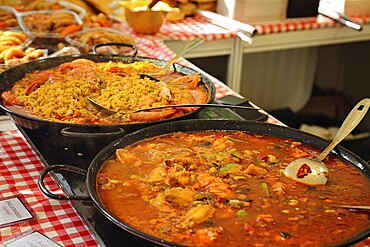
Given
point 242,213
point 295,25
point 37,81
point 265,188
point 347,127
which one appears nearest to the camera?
point 242,213

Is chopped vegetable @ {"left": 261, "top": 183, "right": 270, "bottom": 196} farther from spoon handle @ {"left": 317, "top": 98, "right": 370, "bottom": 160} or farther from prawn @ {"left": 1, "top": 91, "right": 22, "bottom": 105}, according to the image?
prawn @ {"left": 1, "top": 91, "right": 22, "bottom": 105}

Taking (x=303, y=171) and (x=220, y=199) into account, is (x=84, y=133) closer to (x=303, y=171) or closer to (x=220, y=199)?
(x=220, y=199)

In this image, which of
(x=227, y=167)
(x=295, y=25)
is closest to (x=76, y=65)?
(x=227, y=167)

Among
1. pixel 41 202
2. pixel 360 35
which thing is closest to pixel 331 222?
pixel 41 202

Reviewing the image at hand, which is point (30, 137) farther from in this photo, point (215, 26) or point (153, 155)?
point (215, 26)

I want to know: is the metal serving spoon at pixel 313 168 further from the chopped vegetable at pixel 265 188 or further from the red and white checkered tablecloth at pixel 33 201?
the red and white checkered tablecloth at pixel 33 201

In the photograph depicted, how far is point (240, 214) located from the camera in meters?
1.24

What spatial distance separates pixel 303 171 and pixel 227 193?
0.68ft

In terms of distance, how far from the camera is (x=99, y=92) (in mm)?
Result: 1908

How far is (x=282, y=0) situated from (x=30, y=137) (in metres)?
2.26

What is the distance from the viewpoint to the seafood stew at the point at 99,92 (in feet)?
5.69

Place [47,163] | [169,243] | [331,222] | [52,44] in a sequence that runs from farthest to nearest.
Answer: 1. [52,44]
2. [47,163]
3. [331,222]
4. [169,243]

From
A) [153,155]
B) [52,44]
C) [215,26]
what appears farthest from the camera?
[215,26]

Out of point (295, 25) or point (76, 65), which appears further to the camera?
point (295, 25)
